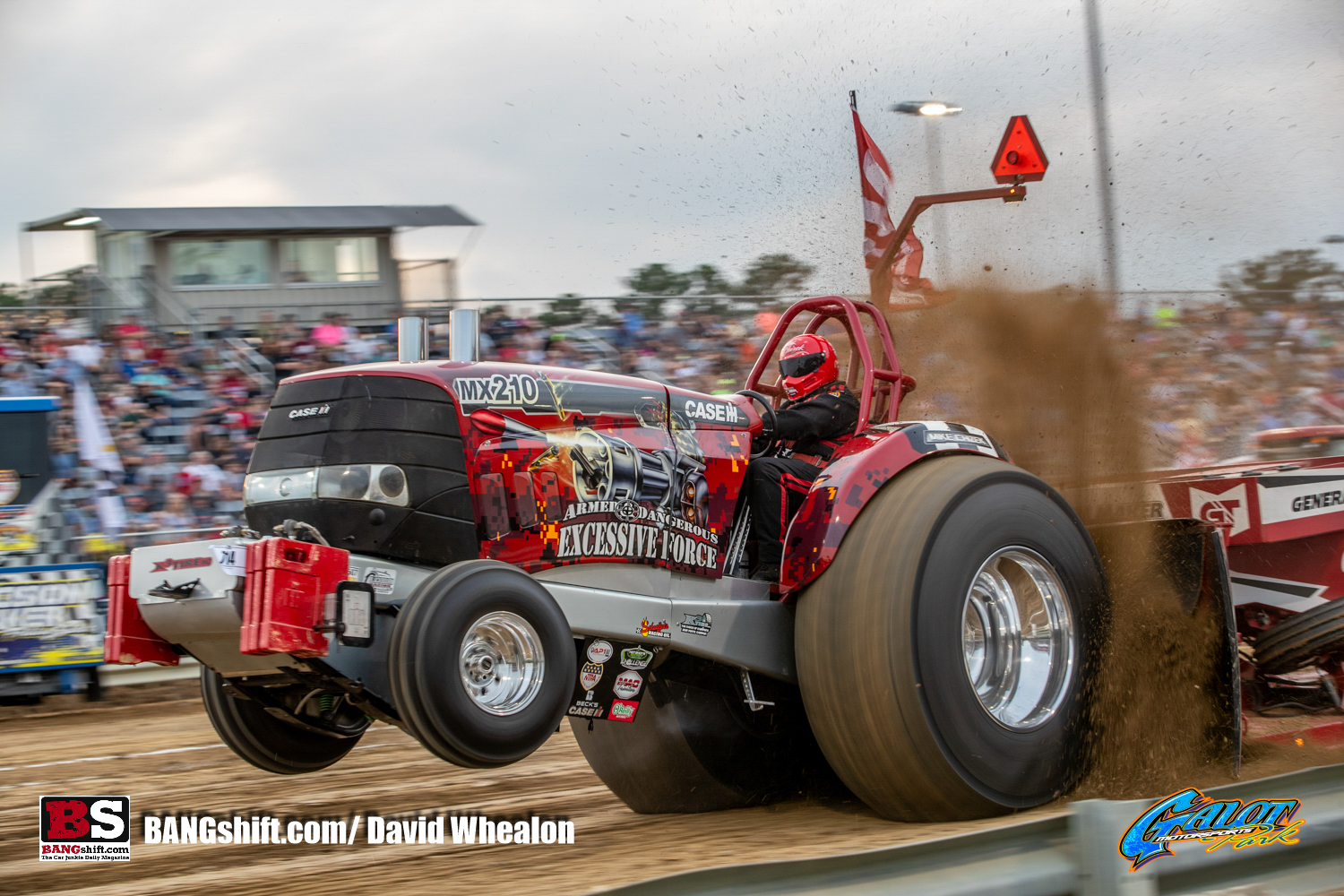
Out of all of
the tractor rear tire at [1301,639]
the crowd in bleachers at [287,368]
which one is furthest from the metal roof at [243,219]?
the tractor rear tire at [1301,639]

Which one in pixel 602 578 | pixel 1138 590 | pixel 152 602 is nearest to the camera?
pixel 152 602

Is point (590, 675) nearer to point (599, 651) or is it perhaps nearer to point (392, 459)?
point (599, 651)

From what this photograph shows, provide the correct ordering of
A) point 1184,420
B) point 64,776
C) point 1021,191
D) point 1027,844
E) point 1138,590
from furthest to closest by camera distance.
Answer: point 1184,420
point 1021,191
point 64,776
point 1138,590
point 1027,844

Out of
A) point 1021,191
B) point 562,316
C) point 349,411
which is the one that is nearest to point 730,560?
point 349,411

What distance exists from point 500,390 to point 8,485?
8.22m

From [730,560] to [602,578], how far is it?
678 millimetres

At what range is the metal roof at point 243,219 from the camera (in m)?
16.4

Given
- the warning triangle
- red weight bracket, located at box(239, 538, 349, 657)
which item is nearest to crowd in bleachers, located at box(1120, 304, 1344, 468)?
the warning triangle

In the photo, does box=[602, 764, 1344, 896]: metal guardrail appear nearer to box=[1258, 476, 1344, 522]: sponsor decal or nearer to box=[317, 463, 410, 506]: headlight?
box=[317, 463, 410, 506]: headlight

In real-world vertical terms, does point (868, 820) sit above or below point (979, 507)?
below

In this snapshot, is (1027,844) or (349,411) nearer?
(1027,844)

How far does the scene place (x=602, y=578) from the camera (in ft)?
13.8

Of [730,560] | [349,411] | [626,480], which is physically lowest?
[730,560]

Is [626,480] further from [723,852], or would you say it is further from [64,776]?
[64,776]
